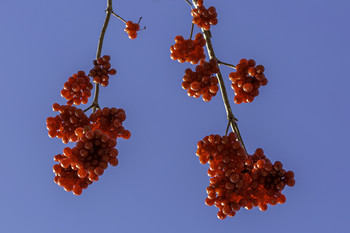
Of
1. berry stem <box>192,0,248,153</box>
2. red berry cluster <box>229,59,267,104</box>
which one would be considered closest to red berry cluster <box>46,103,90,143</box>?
berry stem <box>192,0,248,153</box>

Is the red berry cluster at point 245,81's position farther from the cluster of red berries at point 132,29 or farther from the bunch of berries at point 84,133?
the cluster of red berries at point 132,29

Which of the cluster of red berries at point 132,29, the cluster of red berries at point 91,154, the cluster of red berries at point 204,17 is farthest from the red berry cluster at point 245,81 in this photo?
the cluster of red berries at point 132,29

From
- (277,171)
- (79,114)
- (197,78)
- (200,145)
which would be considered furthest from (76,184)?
(277,171)

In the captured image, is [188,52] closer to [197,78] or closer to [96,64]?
[197,78]

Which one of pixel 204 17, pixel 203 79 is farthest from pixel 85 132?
pixel 204 17

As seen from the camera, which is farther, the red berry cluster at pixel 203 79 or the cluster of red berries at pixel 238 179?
the red berry cluster at pixel 203 79

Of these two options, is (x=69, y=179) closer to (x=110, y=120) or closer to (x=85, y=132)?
(x=85, y=132)
